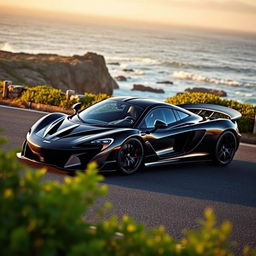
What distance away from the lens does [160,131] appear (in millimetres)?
11797

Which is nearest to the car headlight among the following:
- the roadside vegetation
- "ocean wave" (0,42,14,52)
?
the roadside vegetation

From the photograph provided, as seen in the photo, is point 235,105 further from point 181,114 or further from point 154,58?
point 154,58

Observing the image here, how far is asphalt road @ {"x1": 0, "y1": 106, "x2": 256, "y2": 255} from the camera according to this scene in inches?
346

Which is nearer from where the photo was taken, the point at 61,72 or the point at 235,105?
the point at 235,105

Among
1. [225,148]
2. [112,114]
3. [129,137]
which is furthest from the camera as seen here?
[225,148]

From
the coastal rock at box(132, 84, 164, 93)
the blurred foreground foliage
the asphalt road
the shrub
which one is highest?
the blurred foreground foliage

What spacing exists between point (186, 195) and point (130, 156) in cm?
136

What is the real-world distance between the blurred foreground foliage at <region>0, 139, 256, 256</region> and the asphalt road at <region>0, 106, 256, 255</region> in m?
4.32

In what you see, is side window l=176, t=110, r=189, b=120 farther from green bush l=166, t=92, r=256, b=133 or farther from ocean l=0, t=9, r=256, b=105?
ocean l=0, t=9, r=256, b=105

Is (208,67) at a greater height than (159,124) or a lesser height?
lesser

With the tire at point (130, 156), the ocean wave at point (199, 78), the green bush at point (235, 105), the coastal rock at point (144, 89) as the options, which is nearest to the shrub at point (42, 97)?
the green bush at point (235, 105)

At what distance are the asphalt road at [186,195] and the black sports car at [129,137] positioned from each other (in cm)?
29

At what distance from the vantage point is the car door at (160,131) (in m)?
11.6

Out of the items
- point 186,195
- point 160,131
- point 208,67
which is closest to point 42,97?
point 160,131
